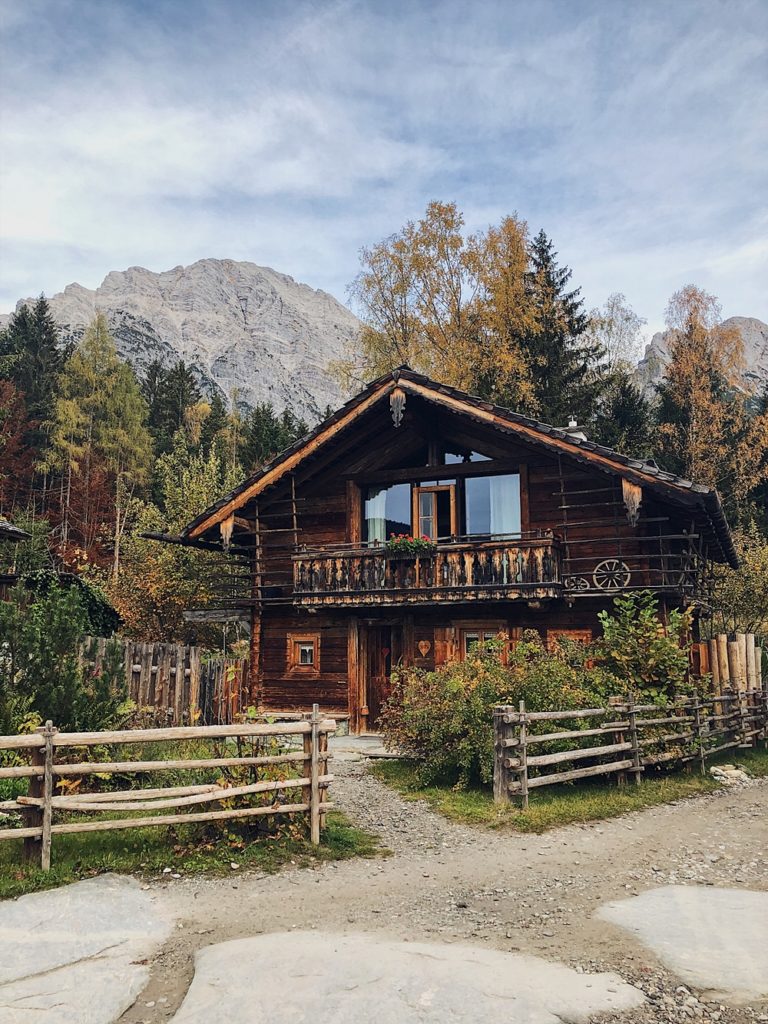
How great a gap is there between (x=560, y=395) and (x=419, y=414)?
20334 millimetres

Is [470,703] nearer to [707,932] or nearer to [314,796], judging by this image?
[314,796]

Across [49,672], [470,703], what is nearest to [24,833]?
[49,672]

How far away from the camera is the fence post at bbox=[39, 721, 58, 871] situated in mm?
8070

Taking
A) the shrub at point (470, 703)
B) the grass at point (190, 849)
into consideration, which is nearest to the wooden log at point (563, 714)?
the shrub at point (470, 703)

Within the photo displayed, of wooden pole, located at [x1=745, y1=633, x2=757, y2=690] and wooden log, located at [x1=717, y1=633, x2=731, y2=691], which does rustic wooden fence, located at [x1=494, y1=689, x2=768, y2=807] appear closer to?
wooden log, located at [x1=717, y1=633, x2=731, y2=691]

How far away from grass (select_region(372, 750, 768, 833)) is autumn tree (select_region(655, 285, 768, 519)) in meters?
27.1

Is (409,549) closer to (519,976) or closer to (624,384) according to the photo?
(519,976)

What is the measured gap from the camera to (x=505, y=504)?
69.3ft

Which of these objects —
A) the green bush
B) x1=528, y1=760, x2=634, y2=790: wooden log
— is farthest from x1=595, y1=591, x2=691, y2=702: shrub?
the green bush

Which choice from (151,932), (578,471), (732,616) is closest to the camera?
(151,932)

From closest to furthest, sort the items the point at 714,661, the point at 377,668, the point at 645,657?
1. the point at 645,657
2. the point at 714,661
3. the point at 377,668

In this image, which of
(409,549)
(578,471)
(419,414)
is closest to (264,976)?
(409,549)

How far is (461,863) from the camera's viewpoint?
921cm

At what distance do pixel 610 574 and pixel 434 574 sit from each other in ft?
14.1
